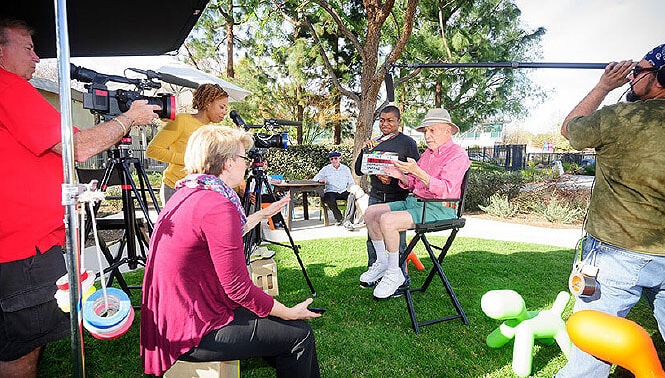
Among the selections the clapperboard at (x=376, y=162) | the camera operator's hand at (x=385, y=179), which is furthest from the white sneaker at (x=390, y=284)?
the camera operator's hand at (x=385, y=179)

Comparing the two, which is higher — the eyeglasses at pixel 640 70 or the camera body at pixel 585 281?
the eyeglasses at pixel 640 70

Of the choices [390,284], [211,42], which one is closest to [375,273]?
[390,284]

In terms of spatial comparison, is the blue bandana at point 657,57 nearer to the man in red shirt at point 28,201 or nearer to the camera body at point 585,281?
the camera body at point 585,281

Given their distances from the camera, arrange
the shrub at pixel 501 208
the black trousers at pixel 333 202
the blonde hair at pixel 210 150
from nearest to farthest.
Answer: the blonde hair at pixel 210 150, the black trousers at pixel 333 202, the shrub at pixel 501 208

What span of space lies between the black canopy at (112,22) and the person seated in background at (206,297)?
4.52 feet

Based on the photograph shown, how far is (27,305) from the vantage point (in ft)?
4.95

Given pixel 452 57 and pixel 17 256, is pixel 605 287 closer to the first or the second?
pixel 17 256

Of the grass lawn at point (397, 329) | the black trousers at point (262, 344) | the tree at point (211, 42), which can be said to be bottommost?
the grass lawn at point (397, 329)

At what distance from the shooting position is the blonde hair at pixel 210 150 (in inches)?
65.8

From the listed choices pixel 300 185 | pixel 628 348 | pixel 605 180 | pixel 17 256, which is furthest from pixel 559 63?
pixel 300 185

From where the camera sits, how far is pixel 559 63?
1907 mm

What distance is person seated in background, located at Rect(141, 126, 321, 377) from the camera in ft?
4.82

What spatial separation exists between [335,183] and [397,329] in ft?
15.3

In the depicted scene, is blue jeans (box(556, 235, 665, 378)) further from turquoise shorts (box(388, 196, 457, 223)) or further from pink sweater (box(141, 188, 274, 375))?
pink sweater (box(141, 188, 274, 375))
